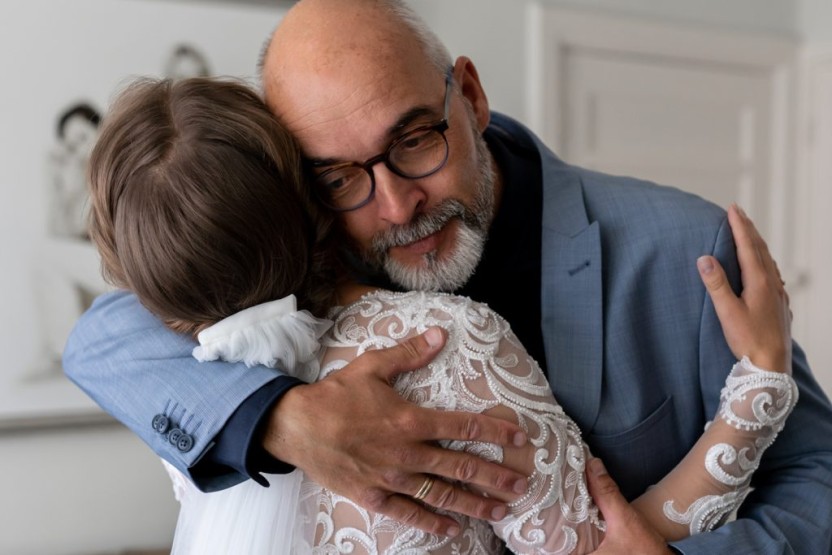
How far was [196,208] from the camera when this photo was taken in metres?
0.93

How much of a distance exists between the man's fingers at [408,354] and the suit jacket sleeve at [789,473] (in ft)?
1.64

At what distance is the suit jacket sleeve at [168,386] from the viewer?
1032 mm

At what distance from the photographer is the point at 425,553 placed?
3.16 feet

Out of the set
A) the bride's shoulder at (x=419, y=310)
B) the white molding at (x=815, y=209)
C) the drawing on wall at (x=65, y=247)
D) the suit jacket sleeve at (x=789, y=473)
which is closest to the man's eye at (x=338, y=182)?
the bride's shoulder at (x=419, y=310)

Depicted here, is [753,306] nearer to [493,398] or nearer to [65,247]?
[493,398]

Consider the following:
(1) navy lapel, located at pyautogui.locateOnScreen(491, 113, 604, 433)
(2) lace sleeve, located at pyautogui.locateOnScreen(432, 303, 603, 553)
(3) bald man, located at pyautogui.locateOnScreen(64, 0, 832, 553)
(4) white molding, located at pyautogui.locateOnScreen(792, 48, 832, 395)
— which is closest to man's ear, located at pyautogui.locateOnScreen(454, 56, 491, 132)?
(3) bald man, located at pyautogui.locateOnScreen(64, 0, 832, 553)

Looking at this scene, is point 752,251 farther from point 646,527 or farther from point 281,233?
A: point 281,233

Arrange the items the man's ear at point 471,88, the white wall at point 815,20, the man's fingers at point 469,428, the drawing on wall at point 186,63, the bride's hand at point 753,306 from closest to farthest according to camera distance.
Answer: the man's fingers at point 469,428 → the bride's hand at point 753,306 → the man's ear at point 471,88 → the drawing on wall at point 186,63 → the white wall at point 815,20

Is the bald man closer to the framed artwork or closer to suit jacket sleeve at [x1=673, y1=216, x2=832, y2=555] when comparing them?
suit jacket sleeve at [x1=673, y1=216, x2=832, y2=555]

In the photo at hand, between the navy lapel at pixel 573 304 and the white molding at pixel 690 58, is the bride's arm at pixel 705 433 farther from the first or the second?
the white molding at pixel 690 58

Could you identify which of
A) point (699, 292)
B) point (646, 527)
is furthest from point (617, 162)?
point (646, 527)

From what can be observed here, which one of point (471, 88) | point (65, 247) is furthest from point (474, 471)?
point (65, 247)

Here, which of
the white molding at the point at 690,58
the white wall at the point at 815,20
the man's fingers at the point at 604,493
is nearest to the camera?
the man's fingers at the point at 604,493

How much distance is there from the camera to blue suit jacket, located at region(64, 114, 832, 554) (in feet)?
3.99
